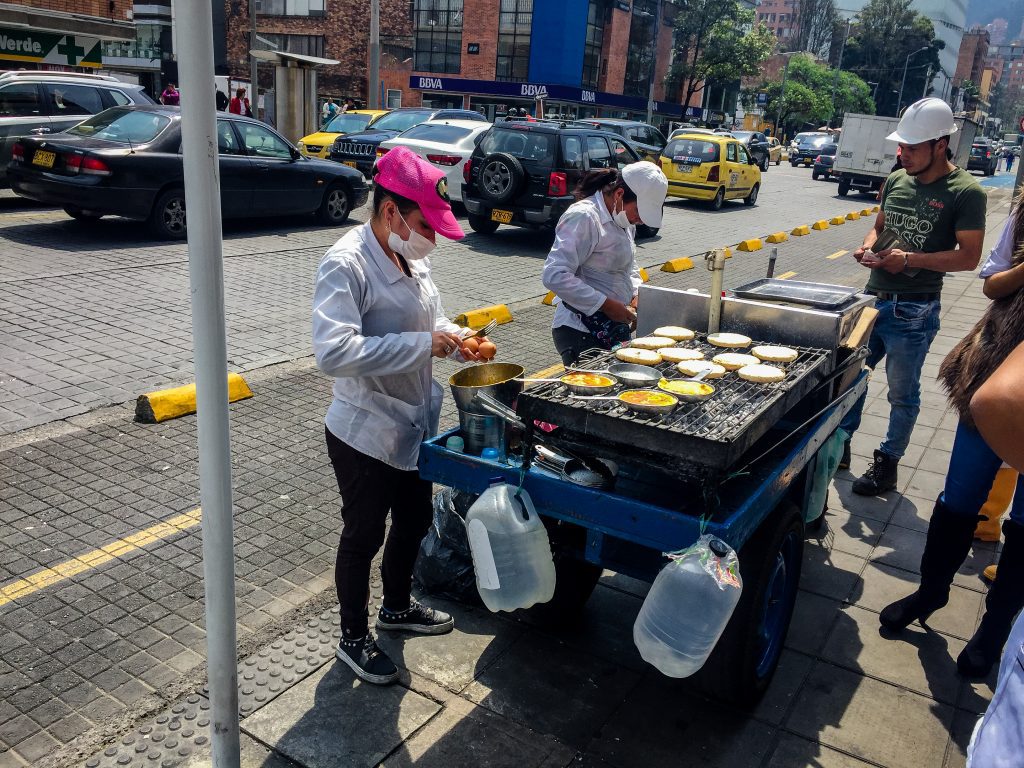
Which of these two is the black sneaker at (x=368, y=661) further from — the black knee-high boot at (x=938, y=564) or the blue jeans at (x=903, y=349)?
the blue jeans at (x=903, y=349)

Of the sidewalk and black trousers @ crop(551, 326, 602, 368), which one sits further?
black trousers @ crop(551, 326, 602, 368)

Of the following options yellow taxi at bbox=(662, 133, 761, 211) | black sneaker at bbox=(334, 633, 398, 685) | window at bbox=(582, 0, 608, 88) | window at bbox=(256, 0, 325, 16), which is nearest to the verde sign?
yellow taxi at bbox=(662, 133, 761, 211)

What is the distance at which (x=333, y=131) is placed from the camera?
20.1 m

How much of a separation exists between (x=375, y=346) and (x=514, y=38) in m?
51.4

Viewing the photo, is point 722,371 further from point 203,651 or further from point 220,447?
point 203,651

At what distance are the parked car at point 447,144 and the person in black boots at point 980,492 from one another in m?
11.3

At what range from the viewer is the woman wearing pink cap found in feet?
9.69

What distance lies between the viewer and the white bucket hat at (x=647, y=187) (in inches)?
178

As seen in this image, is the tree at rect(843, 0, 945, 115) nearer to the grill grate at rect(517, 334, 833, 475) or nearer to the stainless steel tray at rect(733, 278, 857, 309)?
the stainless steel tray at rect(733, 278, 857, 309)

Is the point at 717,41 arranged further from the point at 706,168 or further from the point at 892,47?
the point at 892,47

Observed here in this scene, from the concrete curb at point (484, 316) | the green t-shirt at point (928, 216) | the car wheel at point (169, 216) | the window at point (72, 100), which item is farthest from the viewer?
the window at point (72, 100)

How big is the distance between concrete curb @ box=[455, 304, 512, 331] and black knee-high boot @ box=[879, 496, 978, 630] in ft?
17.9

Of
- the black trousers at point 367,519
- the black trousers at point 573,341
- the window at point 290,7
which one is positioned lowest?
the black trousers at point 367,519

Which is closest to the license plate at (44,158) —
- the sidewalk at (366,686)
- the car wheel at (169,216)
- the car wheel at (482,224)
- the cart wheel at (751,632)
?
the car wheel at (169,216)
